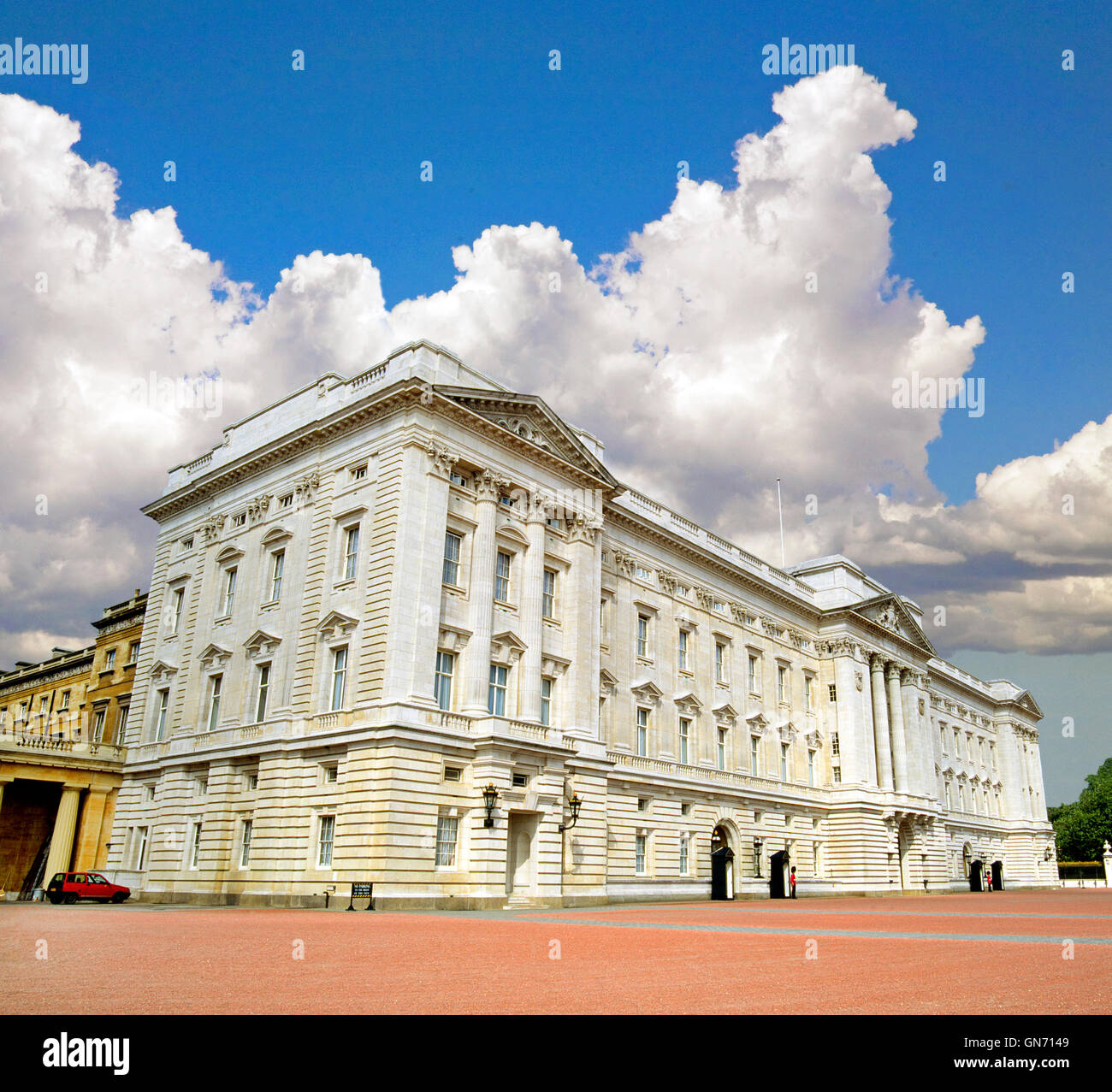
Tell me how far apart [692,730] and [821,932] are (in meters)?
31.2

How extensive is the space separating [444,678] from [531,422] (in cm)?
1282

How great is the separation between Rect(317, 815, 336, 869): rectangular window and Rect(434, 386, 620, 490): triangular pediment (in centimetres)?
1733

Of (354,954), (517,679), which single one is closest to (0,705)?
(517,679)

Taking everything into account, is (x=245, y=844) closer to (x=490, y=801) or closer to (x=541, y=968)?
(x=490, y=801)

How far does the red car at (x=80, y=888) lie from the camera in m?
37.6

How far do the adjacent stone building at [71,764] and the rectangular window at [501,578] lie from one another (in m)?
24.2

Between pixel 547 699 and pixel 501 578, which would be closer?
pixel 501 578

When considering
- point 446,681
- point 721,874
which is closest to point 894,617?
point 721,874

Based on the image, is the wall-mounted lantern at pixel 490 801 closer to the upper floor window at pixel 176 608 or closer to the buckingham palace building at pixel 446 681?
the buckingham palace building at pixel 446 681

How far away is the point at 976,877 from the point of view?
253ft

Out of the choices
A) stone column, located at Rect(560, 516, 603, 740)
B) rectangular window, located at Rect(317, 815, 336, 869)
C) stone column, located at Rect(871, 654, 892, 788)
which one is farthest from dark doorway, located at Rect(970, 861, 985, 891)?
rectangular window, located at Rect(317, 815, 336, 869)

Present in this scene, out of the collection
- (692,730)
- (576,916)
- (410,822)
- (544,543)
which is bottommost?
(576,916)
